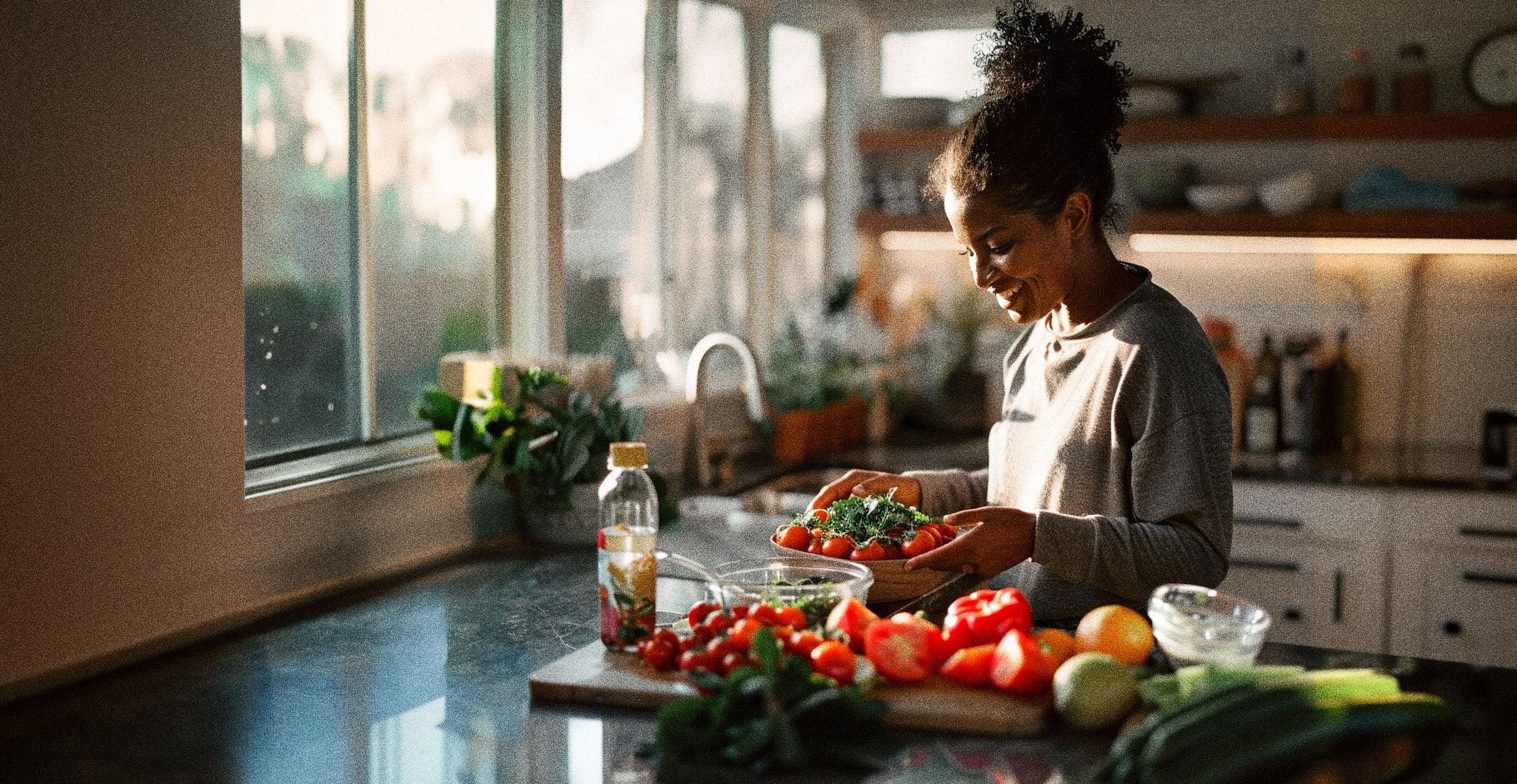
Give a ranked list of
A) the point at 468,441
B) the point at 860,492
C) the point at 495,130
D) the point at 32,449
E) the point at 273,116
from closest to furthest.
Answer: the point at 32,449 < the point at 860,492 < the point at 273,116 < the point at 468,441 < the point at 495,130

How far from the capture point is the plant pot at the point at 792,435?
3.88m

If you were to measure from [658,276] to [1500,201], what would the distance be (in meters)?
2.30

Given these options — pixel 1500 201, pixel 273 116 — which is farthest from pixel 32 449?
pixel 1500 201

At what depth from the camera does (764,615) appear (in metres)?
1.69

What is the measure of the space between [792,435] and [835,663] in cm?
235

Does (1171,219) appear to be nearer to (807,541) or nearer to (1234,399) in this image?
(1234,399)

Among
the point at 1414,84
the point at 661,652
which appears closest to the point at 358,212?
the point at 661,652

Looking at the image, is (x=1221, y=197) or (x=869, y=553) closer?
(x=869, y=553)

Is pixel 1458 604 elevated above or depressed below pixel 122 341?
below

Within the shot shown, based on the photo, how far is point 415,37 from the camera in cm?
279

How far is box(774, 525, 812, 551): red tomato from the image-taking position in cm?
204

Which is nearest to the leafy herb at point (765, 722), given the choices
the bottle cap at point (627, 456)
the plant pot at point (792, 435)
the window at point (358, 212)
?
the bottle cap at point (627, 456)

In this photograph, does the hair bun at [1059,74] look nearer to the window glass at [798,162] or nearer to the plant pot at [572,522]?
the plant pot at [572,522]

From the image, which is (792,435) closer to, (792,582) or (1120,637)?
(792,582)
